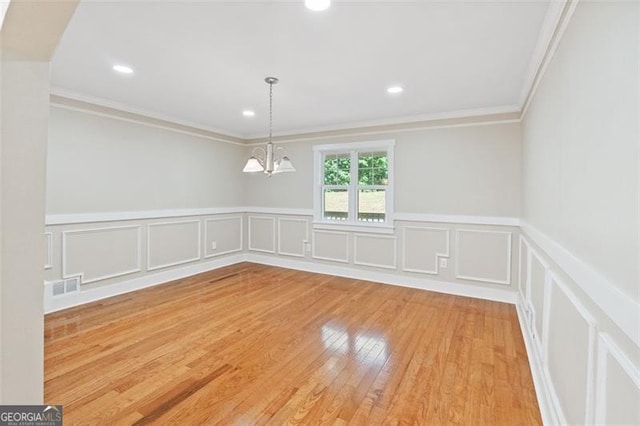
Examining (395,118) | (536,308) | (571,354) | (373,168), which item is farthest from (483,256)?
(571,354)

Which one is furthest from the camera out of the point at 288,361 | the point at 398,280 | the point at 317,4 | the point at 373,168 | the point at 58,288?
the point at 373,168

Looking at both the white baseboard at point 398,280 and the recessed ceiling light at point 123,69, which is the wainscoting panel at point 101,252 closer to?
the recessed ceiling light at point 123,69

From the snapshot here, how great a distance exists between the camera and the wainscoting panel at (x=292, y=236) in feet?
17.2

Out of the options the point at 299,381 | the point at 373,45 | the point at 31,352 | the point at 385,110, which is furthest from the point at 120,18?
the point at 385,110

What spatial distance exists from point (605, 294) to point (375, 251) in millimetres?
3622

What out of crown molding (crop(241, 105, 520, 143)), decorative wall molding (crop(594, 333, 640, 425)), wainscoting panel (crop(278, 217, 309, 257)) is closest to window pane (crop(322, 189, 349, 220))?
wainscoting panel (crop(278, 217, 309, 257))

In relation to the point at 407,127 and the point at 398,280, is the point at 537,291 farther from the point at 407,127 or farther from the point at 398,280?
the point at 407,127

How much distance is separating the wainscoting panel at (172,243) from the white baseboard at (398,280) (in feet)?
4.17

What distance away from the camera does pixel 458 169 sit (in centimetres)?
399

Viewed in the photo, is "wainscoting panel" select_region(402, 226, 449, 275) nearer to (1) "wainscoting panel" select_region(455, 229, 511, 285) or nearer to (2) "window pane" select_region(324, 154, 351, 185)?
(1) "wainscoting panel" select_region(455, 229, 511, 285)

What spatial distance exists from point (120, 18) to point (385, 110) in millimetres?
2945

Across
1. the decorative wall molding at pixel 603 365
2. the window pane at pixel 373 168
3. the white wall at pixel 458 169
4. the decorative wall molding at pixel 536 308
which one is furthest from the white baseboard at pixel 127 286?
the decorative wall molding at pixel 536 308

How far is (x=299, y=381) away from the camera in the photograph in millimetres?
2107

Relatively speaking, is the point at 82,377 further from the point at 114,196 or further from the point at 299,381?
the point at 114,196
